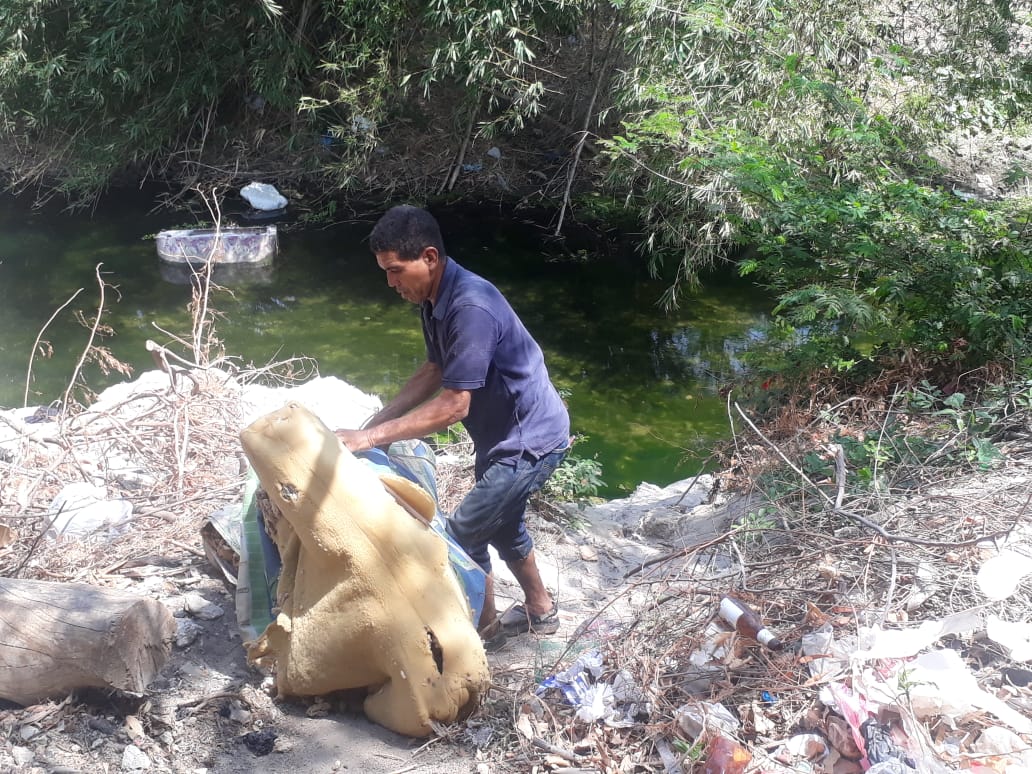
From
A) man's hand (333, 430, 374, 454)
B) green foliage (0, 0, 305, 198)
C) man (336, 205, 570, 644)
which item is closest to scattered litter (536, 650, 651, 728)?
man (336, 205, 570, 644)

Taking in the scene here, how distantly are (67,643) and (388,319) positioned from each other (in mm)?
7056

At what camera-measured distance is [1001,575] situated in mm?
2312

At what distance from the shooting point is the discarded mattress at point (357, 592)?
2.36 meters

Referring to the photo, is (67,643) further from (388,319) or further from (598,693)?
(388,319)

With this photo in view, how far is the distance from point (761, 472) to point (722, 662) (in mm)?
1947

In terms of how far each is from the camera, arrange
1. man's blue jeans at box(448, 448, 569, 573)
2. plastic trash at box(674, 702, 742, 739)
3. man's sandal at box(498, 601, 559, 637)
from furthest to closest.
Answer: man's sandal at box(498, 601, 559, 637), man's blue jeans at box(448, 448, 569, 573), plastic trash at box(674, 702, 742, 739)

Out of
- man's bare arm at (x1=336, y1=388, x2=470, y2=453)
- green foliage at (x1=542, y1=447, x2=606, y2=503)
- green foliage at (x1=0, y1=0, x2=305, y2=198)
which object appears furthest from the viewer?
green foliage at (x1=0, y1=0, x2=305, y2=198)

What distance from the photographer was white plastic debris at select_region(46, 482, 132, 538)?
3557 millimetres

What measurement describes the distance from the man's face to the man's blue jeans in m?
0.59

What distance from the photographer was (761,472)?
4.35 metres

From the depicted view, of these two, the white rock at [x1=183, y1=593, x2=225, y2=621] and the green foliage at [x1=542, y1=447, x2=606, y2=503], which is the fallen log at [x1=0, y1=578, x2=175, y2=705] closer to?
the white rock at [x1=183, y1=593, x2=225, y2=621]

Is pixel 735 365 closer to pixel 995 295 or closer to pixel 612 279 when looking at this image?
pixel 612 279

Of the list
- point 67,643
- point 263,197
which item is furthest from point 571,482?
point 263,197

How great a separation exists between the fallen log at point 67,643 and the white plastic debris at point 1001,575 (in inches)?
89.9
